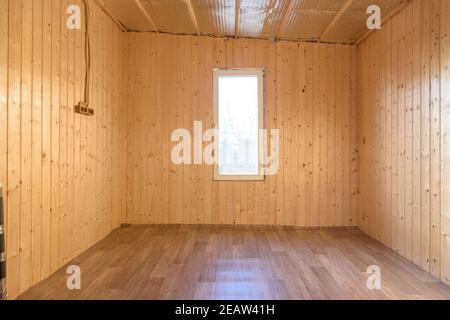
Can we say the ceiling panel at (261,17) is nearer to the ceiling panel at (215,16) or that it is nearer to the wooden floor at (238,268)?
the ceiling panel at (215,16)

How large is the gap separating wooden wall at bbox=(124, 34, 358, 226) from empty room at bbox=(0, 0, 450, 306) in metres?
0.02

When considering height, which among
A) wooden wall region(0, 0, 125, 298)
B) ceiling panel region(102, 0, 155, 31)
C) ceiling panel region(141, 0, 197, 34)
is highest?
ceiling panel region(102, 0, 155, 31)

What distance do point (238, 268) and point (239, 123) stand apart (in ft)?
6.63

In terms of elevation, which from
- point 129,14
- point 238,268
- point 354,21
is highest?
point 129,14

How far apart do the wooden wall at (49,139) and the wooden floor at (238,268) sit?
252 mm

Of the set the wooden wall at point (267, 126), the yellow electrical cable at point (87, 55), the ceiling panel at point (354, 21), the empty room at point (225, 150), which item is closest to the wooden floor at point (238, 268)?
the empty room at point (225, 150)

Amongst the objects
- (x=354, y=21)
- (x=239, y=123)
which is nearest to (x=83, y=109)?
(x=239, y=123)

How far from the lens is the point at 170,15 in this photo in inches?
144

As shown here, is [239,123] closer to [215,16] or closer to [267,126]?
[267,126]

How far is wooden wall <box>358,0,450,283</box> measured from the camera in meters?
2.57

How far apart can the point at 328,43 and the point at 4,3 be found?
11.5 feet

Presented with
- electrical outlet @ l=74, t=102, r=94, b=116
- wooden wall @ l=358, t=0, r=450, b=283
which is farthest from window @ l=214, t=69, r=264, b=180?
electrical outlet @ l=74, t=102, r=94, b=116

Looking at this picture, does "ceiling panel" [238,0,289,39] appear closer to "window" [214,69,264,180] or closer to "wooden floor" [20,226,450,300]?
"window" [214,69,264,180]
